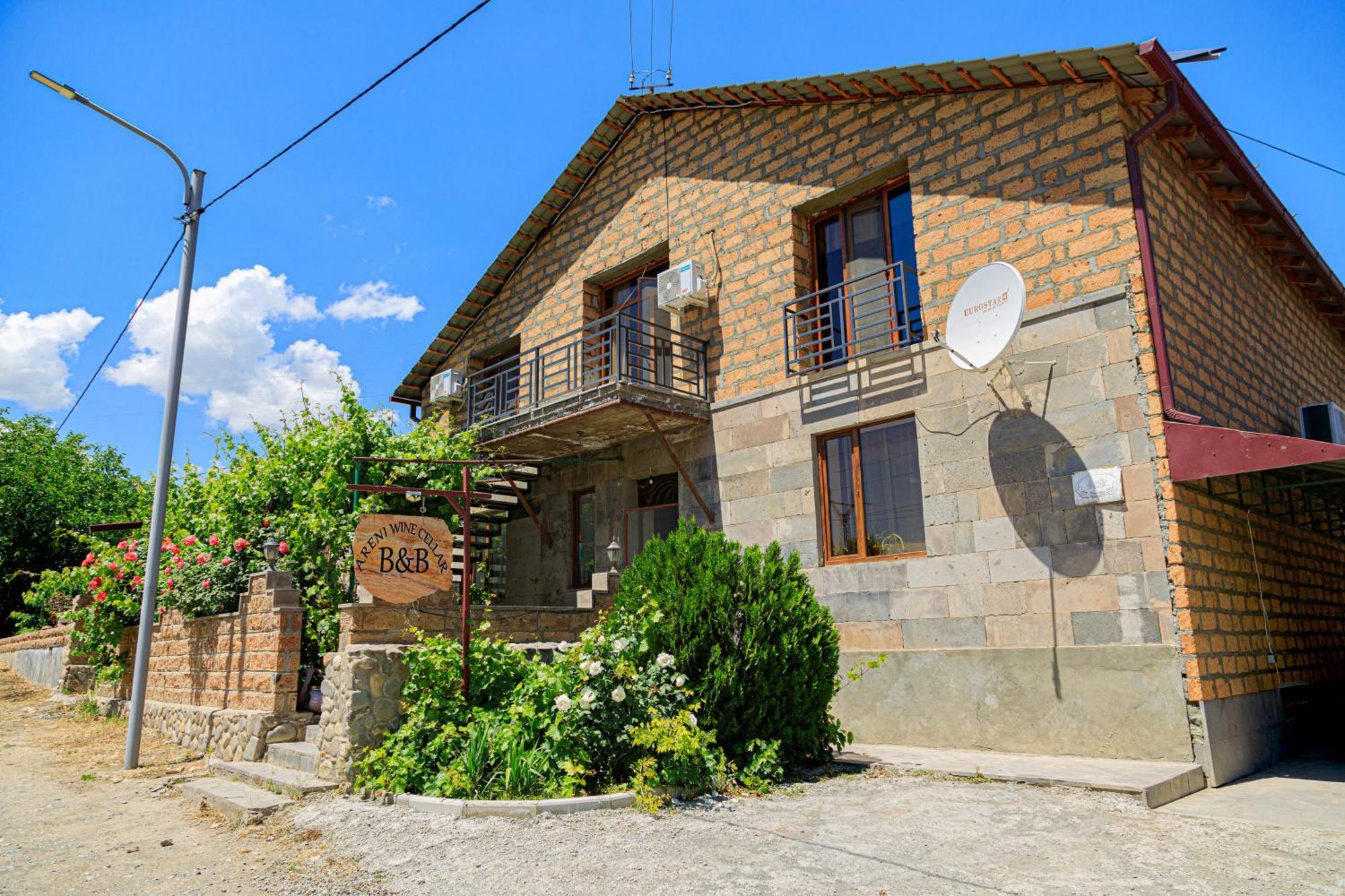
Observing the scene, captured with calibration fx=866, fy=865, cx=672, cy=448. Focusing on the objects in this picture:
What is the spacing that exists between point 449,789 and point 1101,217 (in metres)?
7.46

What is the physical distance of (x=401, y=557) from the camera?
7934 millimetres

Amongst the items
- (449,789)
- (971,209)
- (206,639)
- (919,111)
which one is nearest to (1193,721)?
(971,209)

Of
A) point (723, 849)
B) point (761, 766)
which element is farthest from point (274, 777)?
point (723, 849)

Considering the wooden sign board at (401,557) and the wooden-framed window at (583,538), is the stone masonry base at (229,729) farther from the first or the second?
the wooden-framed window at (583,538)

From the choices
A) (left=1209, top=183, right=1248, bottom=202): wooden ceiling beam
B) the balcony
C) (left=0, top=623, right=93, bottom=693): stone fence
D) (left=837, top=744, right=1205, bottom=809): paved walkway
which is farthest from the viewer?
(left=0, top=623, right=93, bottom=693): stone fence

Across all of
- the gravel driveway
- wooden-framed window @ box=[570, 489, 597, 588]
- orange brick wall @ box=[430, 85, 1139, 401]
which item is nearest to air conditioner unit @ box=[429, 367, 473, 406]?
orange brick wall @ box=[430, 85, 1139, 401]

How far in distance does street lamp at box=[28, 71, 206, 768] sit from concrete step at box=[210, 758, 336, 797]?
1.15m

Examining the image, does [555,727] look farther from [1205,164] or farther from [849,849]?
[1205,164]

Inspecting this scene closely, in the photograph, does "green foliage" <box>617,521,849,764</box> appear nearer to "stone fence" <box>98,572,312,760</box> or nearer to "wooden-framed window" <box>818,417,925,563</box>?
"wooden-framed window" <box>818,417,925,563</box>

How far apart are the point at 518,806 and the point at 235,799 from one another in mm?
2466

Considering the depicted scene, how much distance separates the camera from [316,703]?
356 inches

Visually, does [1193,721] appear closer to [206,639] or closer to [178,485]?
[206,639]

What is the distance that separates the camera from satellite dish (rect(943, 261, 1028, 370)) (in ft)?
25.1

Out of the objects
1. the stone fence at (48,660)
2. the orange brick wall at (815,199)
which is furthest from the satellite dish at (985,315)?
the stone fence at (48,660)
